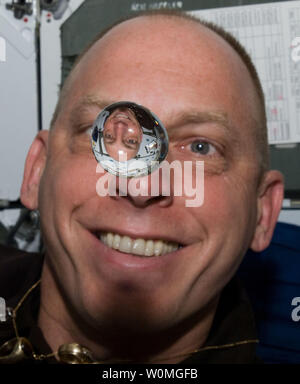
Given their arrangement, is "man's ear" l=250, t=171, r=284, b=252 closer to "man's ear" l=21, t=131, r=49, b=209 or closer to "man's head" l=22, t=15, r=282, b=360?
"man's head" l=22, t=15, r=282, b=360

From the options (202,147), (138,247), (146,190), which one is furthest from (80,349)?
(202,147)

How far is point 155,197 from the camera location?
27.1 inches

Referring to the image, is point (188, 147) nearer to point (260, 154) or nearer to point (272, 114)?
point (260, 154)

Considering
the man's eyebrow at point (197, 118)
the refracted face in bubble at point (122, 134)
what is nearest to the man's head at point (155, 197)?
the man's eyebrow at point (197, 118)

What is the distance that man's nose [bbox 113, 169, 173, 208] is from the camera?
667 mm

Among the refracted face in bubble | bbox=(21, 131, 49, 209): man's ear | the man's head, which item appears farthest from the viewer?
bbox=(21, 131, 49, 209): man's ear

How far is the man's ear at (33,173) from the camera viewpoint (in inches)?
35.0

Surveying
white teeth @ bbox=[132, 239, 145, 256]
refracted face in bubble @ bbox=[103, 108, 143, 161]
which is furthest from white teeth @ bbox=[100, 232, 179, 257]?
refracted face in bubble @ bbox=[103, 108, 143, 161]

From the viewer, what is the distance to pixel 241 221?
30.9 inches

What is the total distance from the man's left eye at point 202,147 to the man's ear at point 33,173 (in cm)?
33

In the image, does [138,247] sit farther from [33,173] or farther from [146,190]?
[33,173]

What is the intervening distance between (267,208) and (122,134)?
48 cm

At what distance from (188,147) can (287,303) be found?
63 cm

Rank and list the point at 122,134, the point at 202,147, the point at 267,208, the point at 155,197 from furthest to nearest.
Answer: the point at 267,208, the point at 202,147, the point at 155,197, the point at 122,134
